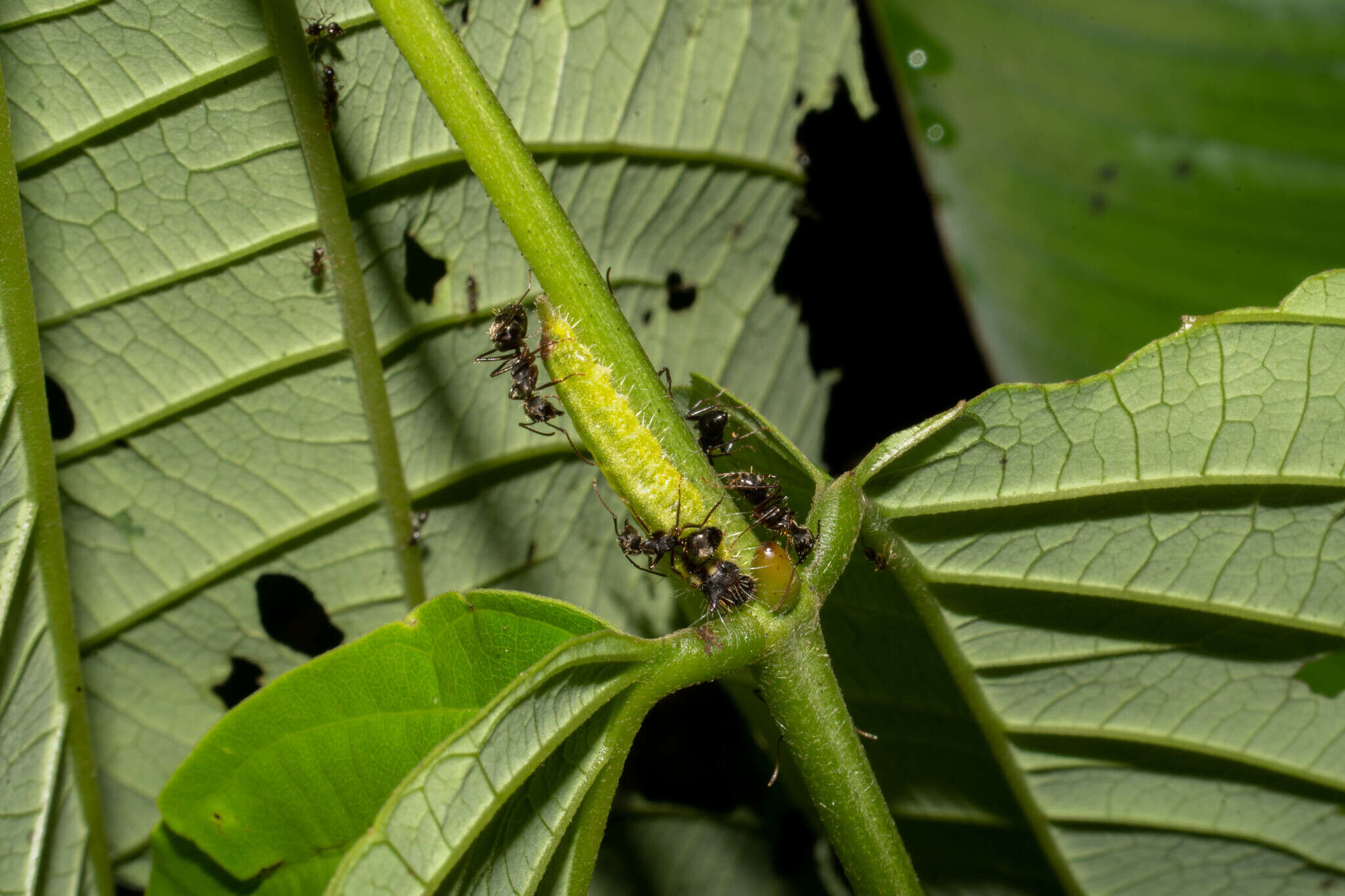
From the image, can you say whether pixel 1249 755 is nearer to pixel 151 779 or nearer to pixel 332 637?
pixel 332 637

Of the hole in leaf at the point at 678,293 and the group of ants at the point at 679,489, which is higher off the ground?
the hole in leaf at the point at 678,293

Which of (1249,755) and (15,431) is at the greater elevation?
(15,431)

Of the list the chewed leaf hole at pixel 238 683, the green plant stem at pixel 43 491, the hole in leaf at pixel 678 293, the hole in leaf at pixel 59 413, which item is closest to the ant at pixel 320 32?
the green plant stem at pixel 43 491

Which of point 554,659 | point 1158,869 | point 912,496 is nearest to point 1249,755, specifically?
point 1158,869

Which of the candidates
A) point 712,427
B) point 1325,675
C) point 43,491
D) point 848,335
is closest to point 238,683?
point 43,491

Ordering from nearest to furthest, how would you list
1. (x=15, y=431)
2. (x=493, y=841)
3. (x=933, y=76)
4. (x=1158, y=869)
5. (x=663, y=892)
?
(x=493, y=841), (x=15, y=431), (x=1158, y=869), (x=663, y=892), (x=933, y=76)

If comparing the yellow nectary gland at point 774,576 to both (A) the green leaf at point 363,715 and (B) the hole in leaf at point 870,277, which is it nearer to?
(A) the green leaf at point 363,715

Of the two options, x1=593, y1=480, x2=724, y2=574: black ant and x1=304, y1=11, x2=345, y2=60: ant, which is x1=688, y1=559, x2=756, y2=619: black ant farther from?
x1=304, y1=11, x2=345, y2=60: ant
